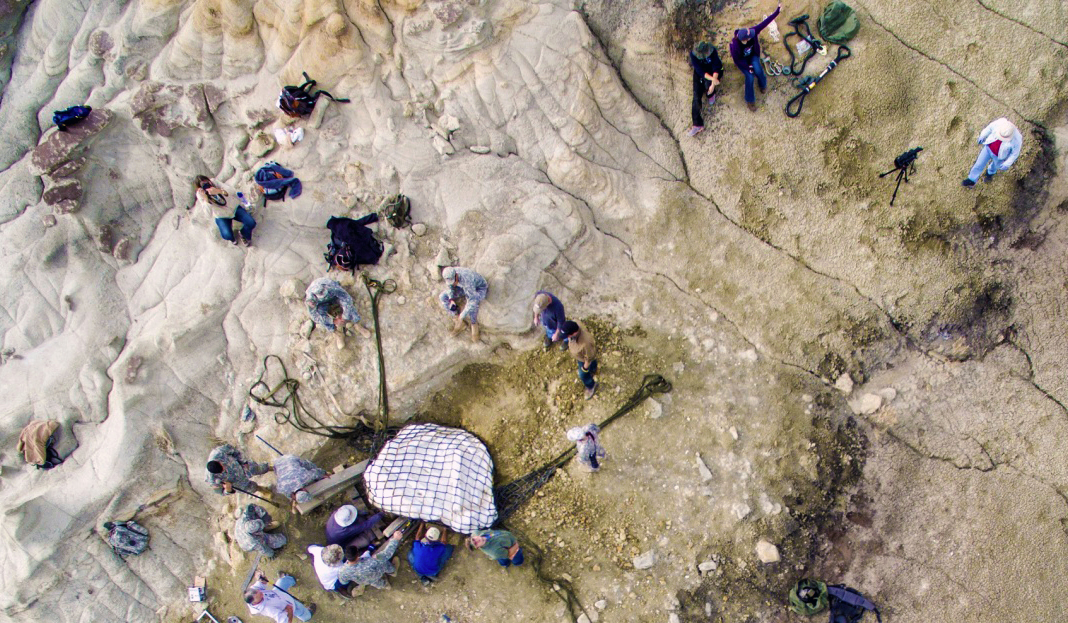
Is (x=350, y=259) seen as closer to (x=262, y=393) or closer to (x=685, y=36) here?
(x=262, y=393)

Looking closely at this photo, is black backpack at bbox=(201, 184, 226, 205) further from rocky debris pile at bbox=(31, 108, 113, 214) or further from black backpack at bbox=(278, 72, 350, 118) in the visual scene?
rocky debris pile at bbox=(31, 108, 113, 214)

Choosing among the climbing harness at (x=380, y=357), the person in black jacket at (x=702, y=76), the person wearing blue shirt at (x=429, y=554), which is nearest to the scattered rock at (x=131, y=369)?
the climbing harness at (x=380, y=357)

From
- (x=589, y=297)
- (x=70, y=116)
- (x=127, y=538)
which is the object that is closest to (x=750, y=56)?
(x=589, y=297)

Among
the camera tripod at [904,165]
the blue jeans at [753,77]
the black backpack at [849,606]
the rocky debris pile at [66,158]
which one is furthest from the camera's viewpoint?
the rocky debris pile at [66,158]

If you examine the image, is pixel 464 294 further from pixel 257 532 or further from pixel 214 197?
pixel 257 532

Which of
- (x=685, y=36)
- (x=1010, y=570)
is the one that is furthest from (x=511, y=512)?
(x=685, y=36)

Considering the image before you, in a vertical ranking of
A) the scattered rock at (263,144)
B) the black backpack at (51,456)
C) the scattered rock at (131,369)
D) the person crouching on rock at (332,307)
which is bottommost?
the black backpack at (51,456)

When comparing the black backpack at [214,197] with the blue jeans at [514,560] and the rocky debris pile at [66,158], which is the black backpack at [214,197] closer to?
the rocky debris pile at [66,158]
